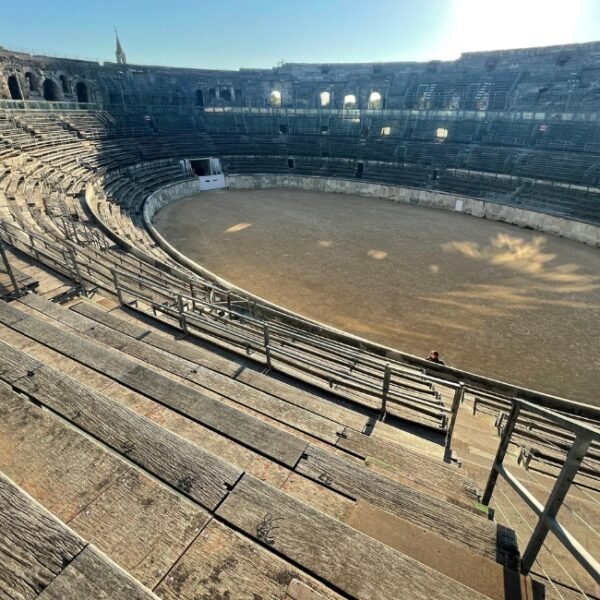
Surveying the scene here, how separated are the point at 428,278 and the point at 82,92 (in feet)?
147

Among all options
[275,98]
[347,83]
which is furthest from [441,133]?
[275,98]

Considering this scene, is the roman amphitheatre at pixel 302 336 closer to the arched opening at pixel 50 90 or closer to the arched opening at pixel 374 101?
the arched opening at pixel 50 90

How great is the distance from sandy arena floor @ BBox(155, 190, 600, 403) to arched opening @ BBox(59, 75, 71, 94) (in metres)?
22.8

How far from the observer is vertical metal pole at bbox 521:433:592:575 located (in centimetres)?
243

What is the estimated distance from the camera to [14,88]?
115 ft

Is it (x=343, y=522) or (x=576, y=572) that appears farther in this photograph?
(x=576, y=572)

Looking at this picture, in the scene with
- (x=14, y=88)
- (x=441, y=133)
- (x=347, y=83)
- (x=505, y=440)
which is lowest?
(x=505, y=440)

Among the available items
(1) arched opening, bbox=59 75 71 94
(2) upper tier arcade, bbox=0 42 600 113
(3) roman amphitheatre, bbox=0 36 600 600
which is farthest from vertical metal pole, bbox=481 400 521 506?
(1) arched opening, bbox=59 75 71 94

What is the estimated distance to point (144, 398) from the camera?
423cm

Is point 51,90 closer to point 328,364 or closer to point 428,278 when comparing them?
point 428,278

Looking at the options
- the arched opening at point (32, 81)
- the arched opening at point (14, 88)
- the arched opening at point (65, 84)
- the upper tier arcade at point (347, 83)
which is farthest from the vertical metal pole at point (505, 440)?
the arched opening at point (65, 84)

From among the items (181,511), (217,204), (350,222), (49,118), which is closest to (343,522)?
(181,511)

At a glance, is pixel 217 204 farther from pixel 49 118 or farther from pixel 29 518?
pixel 29 518

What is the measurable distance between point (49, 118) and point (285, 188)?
23.4m
